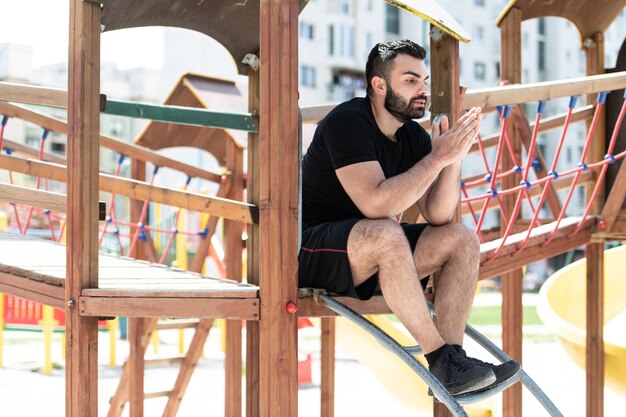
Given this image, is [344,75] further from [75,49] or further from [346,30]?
[75,49]

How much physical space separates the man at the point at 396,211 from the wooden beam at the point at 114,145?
2.80m

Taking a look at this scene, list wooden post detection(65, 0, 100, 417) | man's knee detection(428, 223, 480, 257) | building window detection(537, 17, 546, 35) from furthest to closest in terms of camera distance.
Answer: building window detection(537, 17, 546, 35) < wooden post detection(65, 0, 100, 417) < man's knee detection(428, 223, 480, 257)

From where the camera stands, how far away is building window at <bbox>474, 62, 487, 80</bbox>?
41.6 m

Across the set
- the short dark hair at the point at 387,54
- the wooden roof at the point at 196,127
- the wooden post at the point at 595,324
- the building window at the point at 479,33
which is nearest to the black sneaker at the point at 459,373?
the short dark hair at the point at 387,54

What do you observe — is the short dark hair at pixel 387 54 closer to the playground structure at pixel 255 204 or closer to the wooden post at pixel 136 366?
the playground structure at pixel 255 204

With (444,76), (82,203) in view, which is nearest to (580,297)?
(444,76)

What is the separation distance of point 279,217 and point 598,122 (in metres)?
3.39

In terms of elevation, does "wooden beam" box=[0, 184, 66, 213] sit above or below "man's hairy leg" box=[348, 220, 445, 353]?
above

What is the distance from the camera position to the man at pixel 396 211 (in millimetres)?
2836

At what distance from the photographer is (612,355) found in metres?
7.07

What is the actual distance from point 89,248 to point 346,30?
121ft

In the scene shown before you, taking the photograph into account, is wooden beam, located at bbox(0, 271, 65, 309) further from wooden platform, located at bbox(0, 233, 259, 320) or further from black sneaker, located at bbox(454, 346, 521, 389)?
black sneaker, located at bbox(454, 346, 521, 389)

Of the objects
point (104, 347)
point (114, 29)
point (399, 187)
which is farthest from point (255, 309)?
point (104, 347)

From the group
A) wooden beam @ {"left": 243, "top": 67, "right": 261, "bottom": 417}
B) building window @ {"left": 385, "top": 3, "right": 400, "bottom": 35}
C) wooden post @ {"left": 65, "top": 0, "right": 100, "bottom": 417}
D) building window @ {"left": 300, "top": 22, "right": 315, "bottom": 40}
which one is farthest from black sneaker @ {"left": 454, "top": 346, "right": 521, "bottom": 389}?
building window @ {"left": 385, "top": 3, "right": 400, "bottom": 35}
